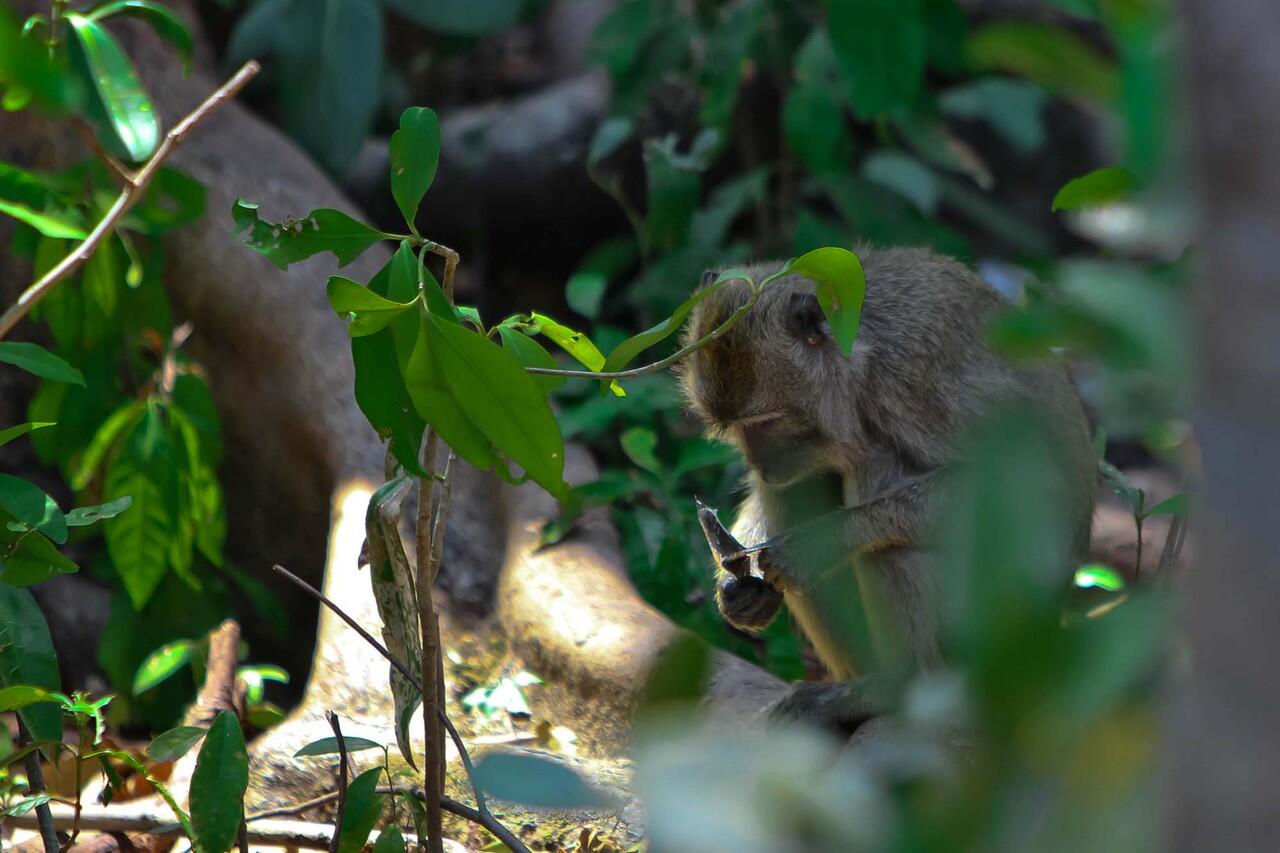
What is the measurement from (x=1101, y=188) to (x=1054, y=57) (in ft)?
1.72

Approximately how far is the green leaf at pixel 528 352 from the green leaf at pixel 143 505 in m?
2.07

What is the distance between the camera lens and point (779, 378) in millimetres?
3660

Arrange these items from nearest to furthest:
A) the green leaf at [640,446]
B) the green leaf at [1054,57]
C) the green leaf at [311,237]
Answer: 1. the green leaf at [1054,57]
2. the green leaf at [311,237]
3. the green leaf at [640,446]

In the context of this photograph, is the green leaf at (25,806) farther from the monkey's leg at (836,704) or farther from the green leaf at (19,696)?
the monkey's leg at (836,704)

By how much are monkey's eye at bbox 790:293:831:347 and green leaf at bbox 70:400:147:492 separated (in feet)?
7.31

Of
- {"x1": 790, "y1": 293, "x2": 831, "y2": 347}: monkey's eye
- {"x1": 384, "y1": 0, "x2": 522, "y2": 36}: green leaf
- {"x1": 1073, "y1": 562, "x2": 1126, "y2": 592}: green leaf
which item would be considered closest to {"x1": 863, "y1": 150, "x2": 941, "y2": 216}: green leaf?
{"x1": 384, "y1": 0, "x2": 522, "y2": 36}: green leaf

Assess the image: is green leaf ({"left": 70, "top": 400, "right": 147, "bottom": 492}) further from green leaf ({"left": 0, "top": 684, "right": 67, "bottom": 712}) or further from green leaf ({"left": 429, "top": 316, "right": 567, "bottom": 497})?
green leaf ({"left": 429, "top": 316, "right": 567, "bottom": 497})

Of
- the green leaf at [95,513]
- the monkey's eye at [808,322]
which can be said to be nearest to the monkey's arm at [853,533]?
the monkey's eye at [808,322]

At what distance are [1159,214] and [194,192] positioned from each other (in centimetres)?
407

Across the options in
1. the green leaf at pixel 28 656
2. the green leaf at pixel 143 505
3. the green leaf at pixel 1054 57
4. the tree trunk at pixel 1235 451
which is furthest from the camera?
the green leaf at pixel 143 505

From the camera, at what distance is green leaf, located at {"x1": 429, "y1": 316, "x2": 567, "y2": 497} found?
2131mm

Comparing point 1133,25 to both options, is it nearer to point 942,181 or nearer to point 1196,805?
point 1196,805

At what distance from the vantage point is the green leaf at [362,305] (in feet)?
6.93

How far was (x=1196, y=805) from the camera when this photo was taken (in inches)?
28.3
